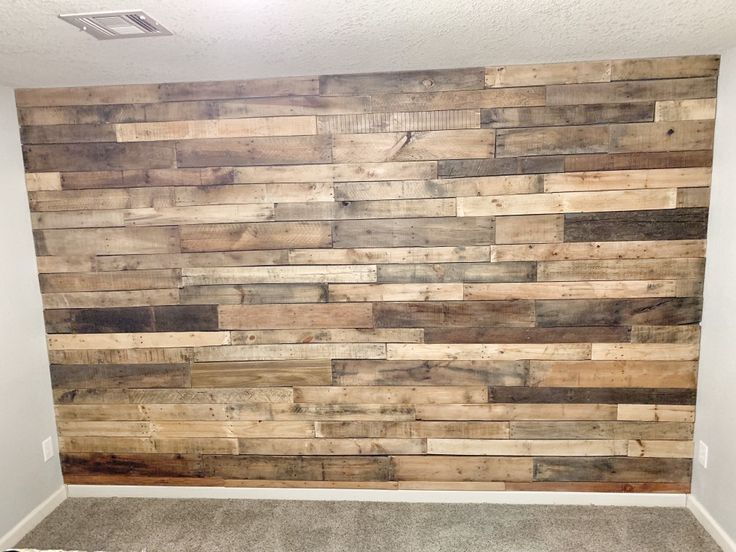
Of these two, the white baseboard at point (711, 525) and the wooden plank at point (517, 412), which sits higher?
the wooden plank at point (517, 412)

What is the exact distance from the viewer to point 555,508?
2.63 meters

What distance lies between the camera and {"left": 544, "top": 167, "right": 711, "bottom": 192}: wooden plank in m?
2.39

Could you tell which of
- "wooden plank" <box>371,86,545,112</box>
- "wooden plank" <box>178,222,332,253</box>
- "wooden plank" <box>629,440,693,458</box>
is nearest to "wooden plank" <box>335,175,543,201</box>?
"wooden plank" <box>178,222,332,253</box>

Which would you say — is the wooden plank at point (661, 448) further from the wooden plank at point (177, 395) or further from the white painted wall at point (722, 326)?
the wooden plank at point (177, 395)

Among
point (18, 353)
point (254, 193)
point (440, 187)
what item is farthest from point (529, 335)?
point (18, 353)

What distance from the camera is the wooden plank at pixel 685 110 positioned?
235cm

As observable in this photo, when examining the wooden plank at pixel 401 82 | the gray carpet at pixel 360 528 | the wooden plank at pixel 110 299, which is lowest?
the gray carpet at pixel 360 528

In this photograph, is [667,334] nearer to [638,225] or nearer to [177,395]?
[638,225]

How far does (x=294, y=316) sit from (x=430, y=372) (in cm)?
79

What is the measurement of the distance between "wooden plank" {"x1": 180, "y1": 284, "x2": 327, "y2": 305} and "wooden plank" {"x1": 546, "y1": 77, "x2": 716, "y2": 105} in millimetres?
1529

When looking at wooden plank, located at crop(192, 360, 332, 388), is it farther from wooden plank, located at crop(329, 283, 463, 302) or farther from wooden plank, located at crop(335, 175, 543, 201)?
wooden plank, located at crop(335, 175, 543, 201)

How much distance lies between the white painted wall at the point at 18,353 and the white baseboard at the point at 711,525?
3.48 meters

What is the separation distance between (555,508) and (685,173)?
1844 mm

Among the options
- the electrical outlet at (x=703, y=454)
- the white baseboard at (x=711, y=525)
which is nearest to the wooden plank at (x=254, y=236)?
the electrical outlet at (x=703, y=454)
